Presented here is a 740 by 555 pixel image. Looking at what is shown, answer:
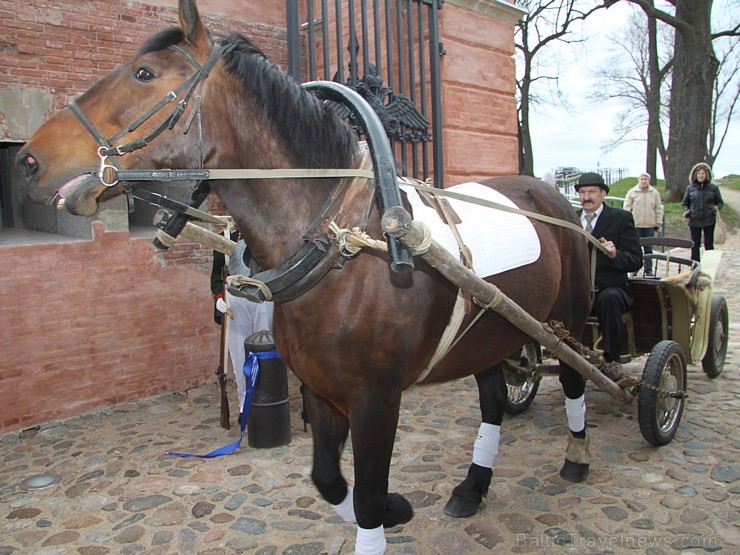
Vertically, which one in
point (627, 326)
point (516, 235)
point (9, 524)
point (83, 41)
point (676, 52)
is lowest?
point (9, 524)

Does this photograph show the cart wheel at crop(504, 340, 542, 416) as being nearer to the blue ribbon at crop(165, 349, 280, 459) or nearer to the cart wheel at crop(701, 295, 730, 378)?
the cart wheel at crop(701, 295, 730, 378)

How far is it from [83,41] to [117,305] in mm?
2278

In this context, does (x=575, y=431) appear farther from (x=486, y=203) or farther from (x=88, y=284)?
(x=88, y=284)

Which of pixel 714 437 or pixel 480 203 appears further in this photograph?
pixel 714 437

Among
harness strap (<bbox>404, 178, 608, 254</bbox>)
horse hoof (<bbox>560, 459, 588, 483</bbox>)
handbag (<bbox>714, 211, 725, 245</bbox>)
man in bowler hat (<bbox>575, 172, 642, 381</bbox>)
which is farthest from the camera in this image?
handbag (<bbox>714, 211, 725, 245</bbox>)

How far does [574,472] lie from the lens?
391cm

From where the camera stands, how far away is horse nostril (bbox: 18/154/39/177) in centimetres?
208

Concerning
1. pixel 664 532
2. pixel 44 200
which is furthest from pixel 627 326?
pixel 44 200

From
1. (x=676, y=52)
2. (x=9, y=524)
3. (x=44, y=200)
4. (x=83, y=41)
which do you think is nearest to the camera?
(x=44, y=200)

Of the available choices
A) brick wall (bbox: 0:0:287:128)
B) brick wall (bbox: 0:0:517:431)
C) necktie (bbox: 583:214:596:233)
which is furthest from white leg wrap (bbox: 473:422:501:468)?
brick wall (bbox: 0:0:287:128)

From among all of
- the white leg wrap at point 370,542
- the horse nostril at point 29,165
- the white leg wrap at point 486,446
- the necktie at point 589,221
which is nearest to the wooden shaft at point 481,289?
the white leg wrap at point 486,446

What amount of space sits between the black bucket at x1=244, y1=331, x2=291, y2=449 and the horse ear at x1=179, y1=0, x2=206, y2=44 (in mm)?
2765

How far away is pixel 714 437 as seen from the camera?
4469mm

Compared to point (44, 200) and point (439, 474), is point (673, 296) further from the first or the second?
point (44, 200)
